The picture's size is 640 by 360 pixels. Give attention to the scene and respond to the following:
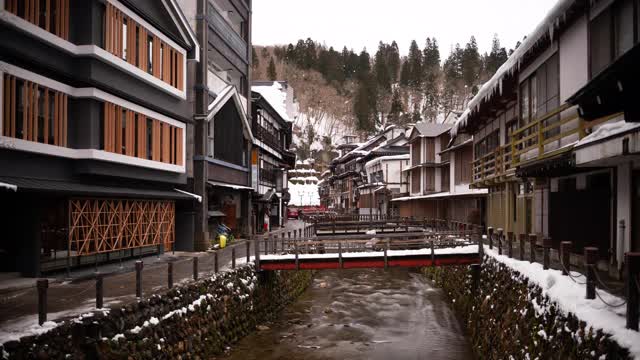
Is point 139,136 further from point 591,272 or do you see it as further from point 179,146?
point 591,272

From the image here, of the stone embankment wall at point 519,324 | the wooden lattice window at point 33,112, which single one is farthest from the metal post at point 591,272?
the wooden lattice window at point 33,112

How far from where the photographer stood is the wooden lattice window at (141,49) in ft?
59.8

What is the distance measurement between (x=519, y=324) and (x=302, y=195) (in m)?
99.5

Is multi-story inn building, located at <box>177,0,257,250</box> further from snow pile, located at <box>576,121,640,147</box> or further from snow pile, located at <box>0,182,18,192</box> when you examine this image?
snow pile, located at <box>576,121,640,147</box>

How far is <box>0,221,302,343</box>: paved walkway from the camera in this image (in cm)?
1038

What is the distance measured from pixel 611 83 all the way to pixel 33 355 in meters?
10.4

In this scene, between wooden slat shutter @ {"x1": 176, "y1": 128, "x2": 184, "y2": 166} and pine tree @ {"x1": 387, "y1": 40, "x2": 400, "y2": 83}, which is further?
pine tree @ {"x1": 387, "y1": 40, "x2": 400, "y2": 83}

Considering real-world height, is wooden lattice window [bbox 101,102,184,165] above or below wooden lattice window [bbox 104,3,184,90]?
below

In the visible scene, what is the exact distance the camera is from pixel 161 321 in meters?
12.1

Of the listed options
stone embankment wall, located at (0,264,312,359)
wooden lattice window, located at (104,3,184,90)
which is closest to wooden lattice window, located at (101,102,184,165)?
wooden lattice window, located at (104,3,184,90)

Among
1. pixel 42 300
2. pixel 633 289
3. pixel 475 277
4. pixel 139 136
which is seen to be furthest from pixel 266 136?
pixel 633 289

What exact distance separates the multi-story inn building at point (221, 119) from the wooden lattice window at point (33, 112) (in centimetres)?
1040

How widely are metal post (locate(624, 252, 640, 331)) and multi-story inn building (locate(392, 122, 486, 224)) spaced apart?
24.0 m

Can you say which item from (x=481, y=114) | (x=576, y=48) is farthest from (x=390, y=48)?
(x=576, y=48)
